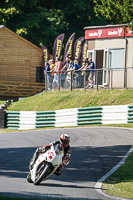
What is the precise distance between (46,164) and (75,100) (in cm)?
1607

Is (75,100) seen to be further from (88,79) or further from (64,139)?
(64,139)

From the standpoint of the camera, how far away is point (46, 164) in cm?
1016

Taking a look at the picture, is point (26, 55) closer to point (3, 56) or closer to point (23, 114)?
point (3, 56)

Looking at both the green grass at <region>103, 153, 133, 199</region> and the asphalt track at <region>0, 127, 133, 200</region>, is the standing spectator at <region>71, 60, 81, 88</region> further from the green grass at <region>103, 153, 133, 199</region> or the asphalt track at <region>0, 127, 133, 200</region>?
the green grass at <region>103, 153, 133, 199</region>

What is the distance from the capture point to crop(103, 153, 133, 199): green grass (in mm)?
9757

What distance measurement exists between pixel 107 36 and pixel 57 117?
7.03 meters

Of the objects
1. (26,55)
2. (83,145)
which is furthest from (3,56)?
(83,145)

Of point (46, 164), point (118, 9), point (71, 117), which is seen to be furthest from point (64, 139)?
point (71, 117)

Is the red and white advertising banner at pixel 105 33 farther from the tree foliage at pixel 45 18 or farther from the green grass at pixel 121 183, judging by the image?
the tree foliage at pixel 45 18

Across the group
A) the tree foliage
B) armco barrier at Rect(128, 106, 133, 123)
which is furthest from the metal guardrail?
the tree foliage

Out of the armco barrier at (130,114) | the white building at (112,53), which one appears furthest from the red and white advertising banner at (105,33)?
the armco barrier at (130,114)

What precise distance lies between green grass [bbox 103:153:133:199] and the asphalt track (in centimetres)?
35

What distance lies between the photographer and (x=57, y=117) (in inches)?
934

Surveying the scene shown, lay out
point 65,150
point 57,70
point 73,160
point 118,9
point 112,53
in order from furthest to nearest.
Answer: point 57,70
point 112,53
point 118,9
point 73,160
point 65,150
